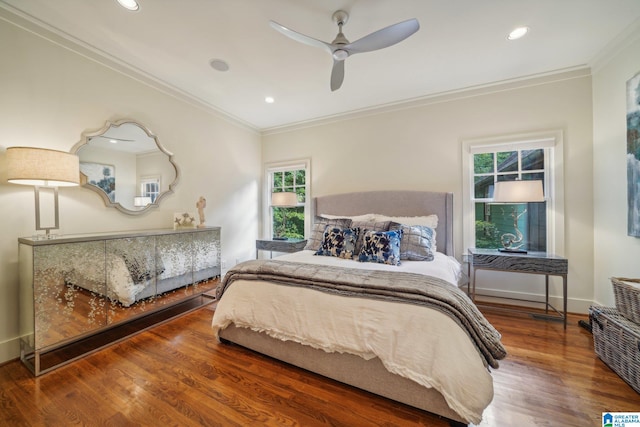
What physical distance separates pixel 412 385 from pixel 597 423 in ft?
3.38

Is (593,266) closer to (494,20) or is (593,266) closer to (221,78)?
(494,20)

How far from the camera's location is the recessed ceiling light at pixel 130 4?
1.85m

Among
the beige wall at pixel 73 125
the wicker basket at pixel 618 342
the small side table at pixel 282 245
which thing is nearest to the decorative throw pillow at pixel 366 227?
the small side table at pixel 282 245

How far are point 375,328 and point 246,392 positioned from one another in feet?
3.20

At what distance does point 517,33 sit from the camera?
86.0 inches

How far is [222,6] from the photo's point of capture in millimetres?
1895

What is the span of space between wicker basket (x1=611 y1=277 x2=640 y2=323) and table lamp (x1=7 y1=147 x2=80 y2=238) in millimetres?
4370

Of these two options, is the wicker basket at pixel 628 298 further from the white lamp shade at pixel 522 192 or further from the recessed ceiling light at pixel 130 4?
the recessed ceiling light at pixel 130 4

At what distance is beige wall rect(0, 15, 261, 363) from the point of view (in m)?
1.95

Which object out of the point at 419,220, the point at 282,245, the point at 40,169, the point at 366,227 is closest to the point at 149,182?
the point at 40,169

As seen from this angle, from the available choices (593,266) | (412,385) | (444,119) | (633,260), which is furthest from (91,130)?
(593,266)

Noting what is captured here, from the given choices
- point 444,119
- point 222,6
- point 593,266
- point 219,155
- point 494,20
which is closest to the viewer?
point 222,6

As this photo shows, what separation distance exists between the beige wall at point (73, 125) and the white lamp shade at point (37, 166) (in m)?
0.32

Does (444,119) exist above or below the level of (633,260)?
above
